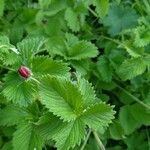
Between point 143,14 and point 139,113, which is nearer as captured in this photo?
point 139,113

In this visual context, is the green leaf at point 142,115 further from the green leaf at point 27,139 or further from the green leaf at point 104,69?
the green leaf at point 27,139

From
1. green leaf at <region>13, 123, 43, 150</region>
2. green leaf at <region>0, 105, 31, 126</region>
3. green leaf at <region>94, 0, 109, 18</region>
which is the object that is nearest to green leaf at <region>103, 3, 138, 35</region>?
green leaf at <region>94, 0, 109, 18</region>

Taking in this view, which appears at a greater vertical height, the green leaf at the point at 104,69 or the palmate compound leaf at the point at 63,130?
the green leaf at the point at 104,69

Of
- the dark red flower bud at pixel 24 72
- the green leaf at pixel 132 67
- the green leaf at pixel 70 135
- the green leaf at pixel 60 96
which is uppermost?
the dark red flower bud at pixel 24 72

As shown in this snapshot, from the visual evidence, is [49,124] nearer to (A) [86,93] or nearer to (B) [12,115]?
(A) [86,93]

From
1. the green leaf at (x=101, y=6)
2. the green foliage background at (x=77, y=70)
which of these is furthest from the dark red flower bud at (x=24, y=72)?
the green leaf at (x=101, y=6)

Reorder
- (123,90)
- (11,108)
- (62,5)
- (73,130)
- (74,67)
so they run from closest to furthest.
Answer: (73,130), (11,108), (74,67), (62,5), (123,90)

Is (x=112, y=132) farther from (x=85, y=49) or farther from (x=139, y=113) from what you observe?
(x=85, y=49)

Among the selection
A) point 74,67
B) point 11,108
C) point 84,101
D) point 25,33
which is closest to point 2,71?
point 25,33
